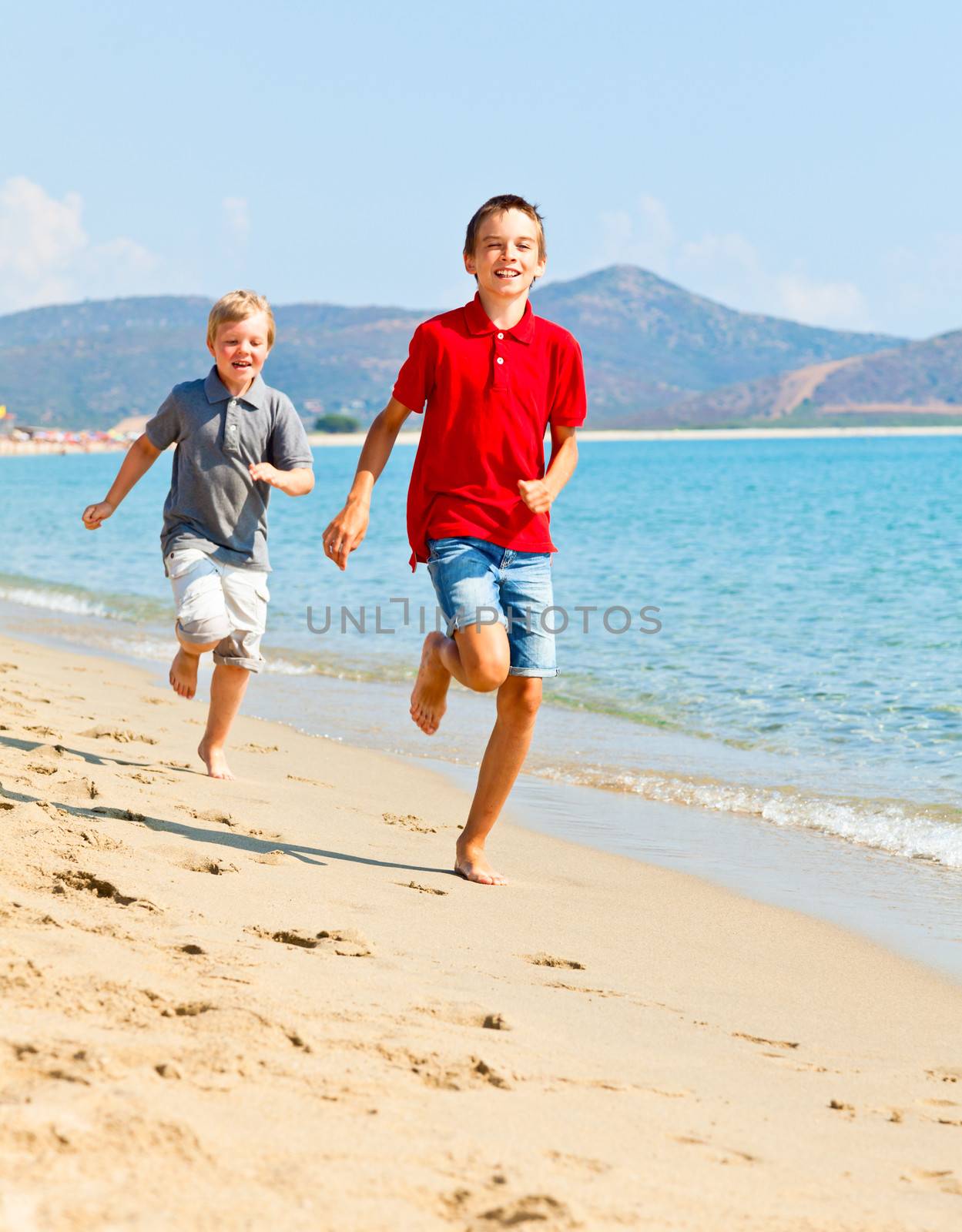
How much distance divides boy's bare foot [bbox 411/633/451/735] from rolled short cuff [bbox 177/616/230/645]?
1057mm

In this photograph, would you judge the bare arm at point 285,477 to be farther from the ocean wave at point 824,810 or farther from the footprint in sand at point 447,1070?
the footprint in sand at point 447,1070

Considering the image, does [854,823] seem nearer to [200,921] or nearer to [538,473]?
[538,473]

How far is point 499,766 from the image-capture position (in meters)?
4.13

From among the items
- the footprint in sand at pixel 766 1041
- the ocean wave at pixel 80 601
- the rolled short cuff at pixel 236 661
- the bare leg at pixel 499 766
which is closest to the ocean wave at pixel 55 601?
the ocean wave at pixel 80 601

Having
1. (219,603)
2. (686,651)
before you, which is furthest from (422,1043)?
(686,651)

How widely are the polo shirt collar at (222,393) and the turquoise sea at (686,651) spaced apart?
2429 mm

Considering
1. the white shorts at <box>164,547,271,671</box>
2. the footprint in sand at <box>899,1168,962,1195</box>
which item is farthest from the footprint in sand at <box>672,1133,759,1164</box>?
the white shorts at <box>164,547,271,671</box>

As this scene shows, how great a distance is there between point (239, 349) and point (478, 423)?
4.62ft

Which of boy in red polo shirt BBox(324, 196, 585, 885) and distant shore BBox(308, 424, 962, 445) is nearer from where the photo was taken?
boy in red polo shirt BBox(324, 196, 585, 885)

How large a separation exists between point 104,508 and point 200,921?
87.8 inches

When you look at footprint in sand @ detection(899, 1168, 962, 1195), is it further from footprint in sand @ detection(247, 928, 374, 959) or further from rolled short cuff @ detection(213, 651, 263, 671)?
rolled short cuff @ detection(213, 651, 263, 671)

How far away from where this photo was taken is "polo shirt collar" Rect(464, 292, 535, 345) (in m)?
3.90

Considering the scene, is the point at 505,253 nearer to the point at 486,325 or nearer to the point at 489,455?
the point at 486,325

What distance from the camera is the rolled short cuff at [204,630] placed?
4.92 m
